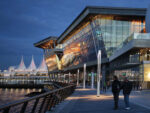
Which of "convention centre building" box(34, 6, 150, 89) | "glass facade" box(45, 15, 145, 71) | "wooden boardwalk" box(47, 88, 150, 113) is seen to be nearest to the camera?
"wooden boardwalk" box(47, 88, 150, 113)

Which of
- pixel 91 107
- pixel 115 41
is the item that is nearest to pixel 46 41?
pixel 115 41

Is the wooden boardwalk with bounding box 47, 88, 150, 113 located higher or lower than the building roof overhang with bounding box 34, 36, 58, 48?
lower

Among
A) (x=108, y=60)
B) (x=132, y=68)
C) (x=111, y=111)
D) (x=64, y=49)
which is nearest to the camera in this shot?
(x=111, y=111)

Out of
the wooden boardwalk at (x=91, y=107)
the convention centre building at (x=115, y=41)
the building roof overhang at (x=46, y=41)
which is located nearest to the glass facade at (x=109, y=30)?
the convention centre building at (x=115, y=41)

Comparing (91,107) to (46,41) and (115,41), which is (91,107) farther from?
(46,41)

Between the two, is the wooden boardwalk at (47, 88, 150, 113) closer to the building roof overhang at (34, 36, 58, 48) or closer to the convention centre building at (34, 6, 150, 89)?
the convention centre building at (34, 6, 150, 89)

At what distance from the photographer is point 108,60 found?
54.6m

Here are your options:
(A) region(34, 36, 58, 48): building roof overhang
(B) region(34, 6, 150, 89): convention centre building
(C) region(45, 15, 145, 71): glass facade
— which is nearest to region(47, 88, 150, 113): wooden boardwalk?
(B) region(34, 6, 150, 89): convention centre building

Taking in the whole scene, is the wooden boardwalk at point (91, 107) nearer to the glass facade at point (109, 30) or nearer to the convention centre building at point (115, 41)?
the convention centre building at point (115, 41)

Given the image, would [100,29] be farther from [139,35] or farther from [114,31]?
[139,35]

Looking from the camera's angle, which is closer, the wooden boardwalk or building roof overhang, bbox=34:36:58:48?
the wooden boardwalk

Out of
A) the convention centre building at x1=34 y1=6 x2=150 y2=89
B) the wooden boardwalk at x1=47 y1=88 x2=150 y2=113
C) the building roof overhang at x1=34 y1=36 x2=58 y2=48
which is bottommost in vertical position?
the wooden boardwalk at x1=47 y1=88 x2=150 y2=113

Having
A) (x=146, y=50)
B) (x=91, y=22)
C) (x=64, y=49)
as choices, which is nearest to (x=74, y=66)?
(x=64, y=49)

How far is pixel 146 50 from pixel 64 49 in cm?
6773
